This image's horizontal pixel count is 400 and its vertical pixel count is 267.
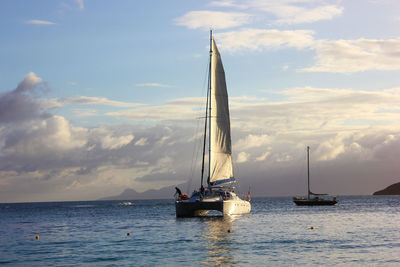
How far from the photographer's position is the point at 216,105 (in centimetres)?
7131

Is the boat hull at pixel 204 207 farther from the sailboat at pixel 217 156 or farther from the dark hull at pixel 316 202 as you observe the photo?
the dark hull at pixel 316 202

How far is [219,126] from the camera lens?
71250mm

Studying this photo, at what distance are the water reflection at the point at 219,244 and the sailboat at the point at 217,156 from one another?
4781mm

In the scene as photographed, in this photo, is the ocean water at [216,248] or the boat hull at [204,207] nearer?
the ocean water at [216,248]

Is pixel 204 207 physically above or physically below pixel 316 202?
above

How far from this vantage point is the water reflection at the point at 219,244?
3155cm

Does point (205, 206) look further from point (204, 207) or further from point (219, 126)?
point (219, 126)

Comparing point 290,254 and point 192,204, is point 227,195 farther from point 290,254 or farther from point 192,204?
point 290,254

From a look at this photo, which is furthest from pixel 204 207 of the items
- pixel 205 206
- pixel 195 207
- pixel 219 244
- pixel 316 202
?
pixel 316 202

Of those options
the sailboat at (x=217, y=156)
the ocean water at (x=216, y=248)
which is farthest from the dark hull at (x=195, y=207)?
the ocean water at (x=216, y=248)

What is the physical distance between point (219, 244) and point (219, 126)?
1281 inches

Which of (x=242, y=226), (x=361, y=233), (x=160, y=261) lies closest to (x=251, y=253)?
(x=160, y=261)

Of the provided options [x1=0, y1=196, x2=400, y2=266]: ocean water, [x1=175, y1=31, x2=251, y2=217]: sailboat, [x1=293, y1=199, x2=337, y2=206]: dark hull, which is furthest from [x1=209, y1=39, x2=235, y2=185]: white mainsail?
[x1=293, y1=199, x2=337, y2=206]: dark hull

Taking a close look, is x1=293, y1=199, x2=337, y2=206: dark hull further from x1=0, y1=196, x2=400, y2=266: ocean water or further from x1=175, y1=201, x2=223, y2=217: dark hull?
x1=0, y1=196, x2=400, y2=266: ocean water
